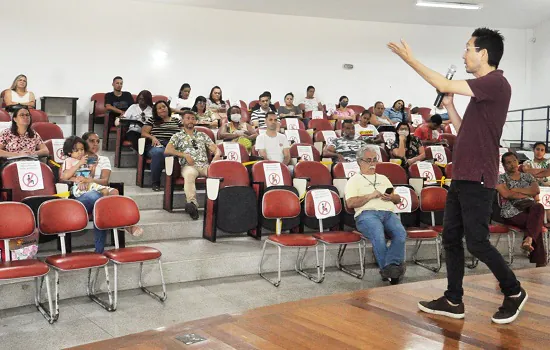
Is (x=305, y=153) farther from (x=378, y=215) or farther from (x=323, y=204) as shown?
(x=378, y=215)

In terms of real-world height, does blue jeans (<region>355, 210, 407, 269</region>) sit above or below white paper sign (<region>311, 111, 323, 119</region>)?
below

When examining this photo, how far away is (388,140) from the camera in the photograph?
8266mm

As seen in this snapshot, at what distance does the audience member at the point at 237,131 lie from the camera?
7354 mm

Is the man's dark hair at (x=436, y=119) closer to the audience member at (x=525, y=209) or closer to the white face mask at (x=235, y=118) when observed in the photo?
the audience member at (x=525, y=209)

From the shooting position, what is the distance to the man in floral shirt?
5891 millimetres

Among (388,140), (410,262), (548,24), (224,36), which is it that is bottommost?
(410,262)

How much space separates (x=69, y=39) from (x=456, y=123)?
7730 mm

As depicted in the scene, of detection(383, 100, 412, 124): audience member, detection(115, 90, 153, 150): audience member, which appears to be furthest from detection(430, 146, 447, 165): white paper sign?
detection(115, 90, 153, 150): audience member

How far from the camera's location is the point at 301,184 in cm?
575

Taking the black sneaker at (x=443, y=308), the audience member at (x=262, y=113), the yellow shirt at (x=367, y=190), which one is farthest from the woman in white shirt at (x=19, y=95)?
the black sneaker at (x=443, y=308)

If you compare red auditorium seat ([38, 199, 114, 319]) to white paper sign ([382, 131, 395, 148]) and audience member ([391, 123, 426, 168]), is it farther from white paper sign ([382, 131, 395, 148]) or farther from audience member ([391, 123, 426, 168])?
white paper sign ([382, 131, 395, 148])

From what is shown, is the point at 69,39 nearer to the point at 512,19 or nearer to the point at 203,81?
the point at 203,81

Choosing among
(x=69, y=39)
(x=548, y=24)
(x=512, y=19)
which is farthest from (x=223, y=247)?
(x=548, y=24)

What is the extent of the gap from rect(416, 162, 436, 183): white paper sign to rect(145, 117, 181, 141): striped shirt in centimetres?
288
